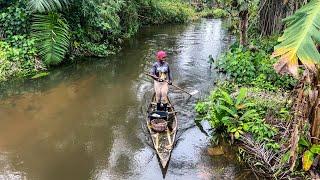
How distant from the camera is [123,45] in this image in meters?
22.0

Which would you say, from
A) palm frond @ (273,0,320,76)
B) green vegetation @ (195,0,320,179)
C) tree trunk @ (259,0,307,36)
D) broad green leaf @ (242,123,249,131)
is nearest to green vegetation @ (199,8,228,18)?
tree trunk @ (259,0,307,36)

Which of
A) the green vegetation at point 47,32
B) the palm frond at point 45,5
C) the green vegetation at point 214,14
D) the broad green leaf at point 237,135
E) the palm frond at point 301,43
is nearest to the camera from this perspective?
the palm frond at point 301,43

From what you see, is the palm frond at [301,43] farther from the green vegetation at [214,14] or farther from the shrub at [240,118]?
the green vegetation at [214,14]

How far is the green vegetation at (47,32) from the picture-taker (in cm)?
1507

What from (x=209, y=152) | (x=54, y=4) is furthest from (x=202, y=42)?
(x=209, y=152)

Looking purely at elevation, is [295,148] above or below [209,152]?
above

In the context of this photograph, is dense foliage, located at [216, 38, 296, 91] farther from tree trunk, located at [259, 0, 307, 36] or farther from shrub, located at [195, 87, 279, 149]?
shrub, located at [195, 87, 279, 149]

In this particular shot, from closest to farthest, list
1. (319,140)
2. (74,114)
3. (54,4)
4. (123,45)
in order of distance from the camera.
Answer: (319,140)
(74,114)
(54,4)
(123,45)

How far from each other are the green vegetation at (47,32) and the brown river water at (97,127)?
697mm

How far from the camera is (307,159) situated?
24.5 feet

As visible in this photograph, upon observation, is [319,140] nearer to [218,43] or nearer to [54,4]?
[54,4]

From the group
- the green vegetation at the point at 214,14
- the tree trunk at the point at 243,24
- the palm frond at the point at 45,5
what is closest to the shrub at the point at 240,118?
the tree trunk at the point at 243,24

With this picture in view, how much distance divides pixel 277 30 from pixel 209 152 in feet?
27.9

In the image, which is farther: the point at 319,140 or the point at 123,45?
the point at 123,45
